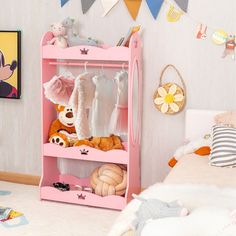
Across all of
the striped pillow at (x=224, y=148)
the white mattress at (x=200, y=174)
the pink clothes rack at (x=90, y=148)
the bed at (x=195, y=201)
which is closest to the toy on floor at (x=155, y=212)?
the bed at (x=195, y=201)

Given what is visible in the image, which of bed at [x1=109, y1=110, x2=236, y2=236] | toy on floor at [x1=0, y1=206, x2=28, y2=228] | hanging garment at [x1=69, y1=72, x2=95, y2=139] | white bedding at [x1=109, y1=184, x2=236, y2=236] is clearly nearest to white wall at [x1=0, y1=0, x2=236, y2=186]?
hanging garment at [x1=69, y1=72, x2=95, y2=139]

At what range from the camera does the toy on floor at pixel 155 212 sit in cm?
164

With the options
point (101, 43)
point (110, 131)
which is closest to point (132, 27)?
point (101, 43)

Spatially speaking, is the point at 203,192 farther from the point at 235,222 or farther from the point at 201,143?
the point at 201,143

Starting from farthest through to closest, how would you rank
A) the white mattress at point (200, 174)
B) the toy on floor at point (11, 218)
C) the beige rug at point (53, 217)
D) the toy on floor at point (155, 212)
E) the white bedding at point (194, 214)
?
the toy on floor at point (11, 218) → the beige rug at point (53, 217) → the white mattress at point (200, 174) → the toy on floor at point (155, 212) → the white bedding at point (194, 214)

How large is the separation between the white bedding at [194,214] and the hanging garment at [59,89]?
145 centimetres

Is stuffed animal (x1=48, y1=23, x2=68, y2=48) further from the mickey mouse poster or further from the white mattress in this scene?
the white mattress

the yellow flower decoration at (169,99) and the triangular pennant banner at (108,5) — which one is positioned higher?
the triangular pennant banner at (108,5)

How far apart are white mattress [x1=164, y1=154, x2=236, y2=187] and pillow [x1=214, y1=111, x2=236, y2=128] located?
0.96ft

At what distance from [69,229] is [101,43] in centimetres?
137

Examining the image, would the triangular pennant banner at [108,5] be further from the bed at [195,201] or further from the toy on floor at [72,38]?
the bed at [195,201]

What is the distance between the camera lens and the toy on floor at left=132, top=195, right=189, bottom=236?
1.64 m

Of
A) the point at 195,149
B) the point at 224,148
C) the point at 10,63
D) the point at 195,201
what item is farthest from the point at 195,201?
the point at 10,63

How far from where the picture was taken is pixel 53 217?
324cm
